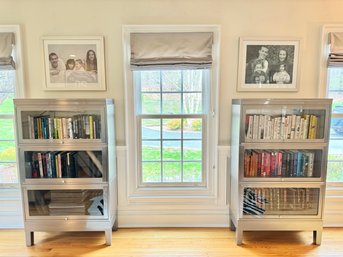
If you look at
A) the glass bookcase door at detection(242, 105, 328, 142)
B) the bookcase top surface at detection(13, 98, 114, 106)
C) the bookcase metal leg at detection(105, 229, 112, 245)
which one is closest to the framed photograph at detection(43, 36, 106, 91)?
the bookcase top surface at detection(13, 98, 114, 106)

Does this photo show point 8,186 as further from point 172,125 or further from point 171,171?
point 172,125

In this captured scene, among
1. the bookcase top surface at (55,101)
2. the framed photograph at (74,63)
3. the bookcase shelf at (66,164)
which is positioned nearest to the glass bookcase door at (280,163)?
the bookcase shelf at (66,164)

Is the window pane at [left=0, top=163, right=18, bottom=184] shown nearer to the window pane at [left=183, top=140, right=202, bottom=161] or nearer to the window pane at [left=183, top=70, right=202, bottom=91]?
Result: the window pane at [left=183, top=140, right=202, bottom=161]

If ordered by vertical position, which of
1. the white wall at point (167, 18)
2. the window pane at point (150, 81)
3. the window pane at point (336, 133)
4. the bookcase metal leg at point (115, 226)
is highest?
the white wall at point (167, 18)

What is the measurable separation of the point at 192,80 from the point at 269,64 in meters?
0.75

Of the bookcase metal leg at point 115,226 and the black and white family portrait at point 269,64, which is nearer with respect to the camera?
the black and white family portrait at point 269,64

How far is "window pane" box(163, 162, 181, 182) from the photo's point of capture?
8.75 ft

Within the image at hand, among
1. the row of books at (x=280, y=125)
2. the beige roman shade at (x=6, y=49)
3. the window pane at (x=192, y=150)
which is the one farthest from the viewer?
the window pane at (x=192, y=150)

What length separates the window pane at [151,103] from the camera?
8.46 feet

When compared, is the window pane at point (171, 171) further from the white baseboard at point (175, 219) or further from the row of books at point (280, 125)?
the row of books at point (280, 125)

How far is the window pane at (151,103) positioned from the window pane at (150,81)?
6 cm

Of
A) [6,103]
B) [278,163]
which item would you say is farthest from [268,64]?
[6,103]

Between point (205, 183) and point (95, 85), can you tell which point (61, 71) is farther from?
point (205, 183)

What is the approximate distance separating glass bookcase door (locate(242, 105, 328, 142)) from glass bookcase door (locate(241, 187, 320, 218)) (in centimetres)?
49
